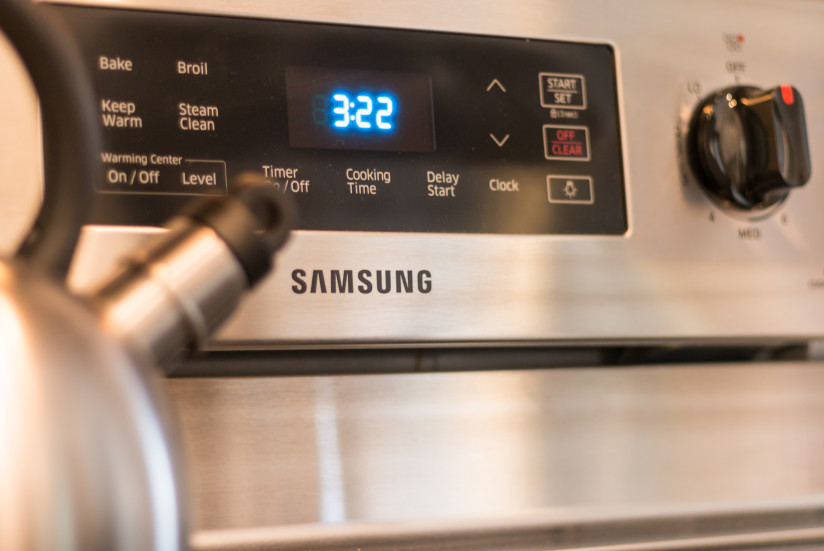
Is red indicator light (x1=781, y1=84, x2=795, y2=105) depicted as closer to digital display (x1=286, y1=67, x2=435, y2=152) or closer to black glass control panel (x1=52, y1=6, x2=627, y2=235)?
black glass control panel (x1=52, y1=6, x2=627, y2=235)

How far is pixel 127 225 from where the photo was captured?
1.23 ft

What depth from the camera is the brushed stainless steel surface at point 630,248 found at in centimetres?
41

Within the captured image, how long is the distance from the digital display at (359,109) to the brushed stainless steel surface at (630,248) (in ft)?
0.10

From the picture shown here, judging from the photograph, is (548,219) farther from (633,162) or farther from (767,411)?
(767,411)

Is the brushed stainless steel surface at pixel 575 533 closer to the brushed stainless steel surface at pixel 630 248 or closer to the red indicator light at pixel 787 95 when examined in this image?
the brushed stainless steel surface at pixel 630 248

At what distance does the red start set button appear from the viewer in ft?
1.49

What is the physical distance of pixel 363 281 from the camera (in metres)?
0.41

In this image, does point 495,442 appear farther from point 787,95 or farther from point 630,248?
point 787,95

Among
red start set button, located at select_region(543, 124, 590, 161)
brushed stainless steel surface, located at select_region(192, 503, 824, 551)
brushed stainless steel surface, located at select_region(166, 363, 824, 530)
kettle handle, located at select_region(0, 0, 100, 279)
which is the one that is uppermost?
red start set button, located at select_region(543, 124, 590, 161)

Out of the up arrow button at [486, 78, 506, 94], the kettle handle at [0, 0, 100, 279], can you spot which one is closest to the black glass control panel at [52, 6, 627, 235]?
the up arrow button at [486, 78, 506, 94]

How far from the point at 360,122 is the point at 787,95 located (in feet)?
0.78

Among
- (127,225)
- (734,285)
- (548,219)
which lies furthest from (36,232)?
(734,285)

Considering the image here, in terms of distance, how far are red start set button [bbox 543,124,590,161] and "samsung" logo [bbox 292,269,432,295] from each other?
102mm

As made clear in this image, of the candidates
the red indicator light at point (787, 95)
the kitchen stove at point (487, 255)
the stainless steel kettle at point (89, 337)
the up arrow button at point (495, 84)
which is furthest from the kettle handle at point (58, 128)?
the red indicator light at point (787, 95)
